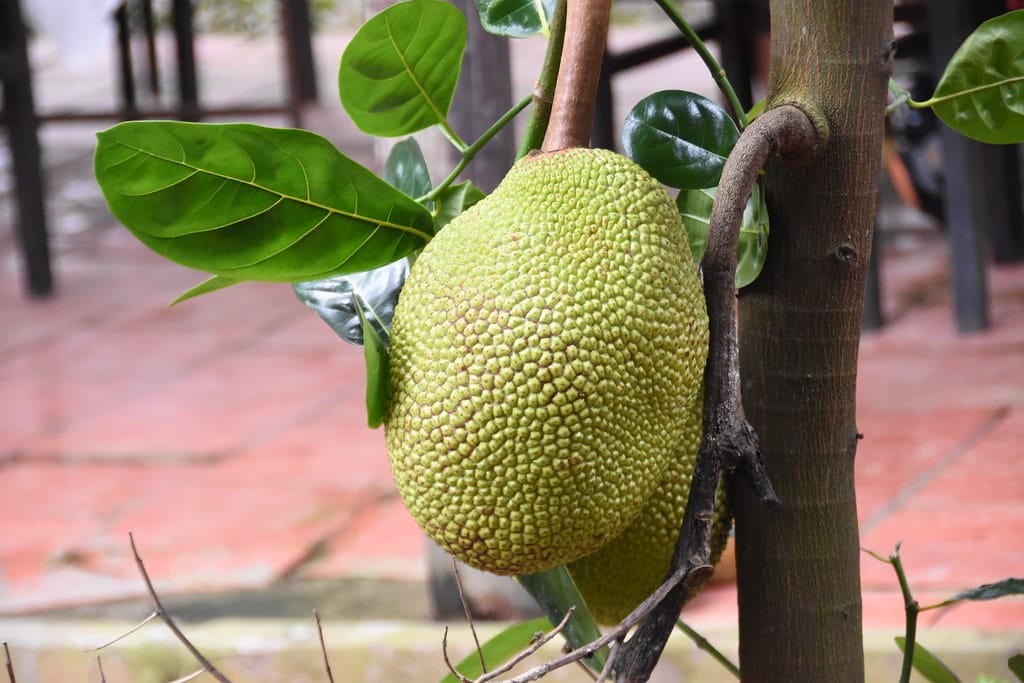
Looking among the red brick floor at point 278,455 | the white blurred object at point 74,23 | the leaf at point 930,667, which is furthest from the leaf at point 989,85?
the white blurred object at point 74,23

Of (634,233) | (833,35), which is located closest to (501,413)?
(634,233)

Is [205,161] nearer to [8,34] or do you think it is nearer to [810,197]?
[810,197]

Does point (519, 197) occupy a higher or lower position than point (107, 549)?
higher

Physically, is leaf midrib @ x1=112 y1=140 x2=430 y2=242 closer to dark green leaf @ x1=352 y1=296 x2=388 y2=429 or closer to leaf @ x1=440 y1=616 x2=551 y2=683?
dark green leaf @ x1=352 y1=296 x2=388 y2=429

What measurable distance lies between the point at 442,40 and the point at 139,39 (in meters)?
5.81

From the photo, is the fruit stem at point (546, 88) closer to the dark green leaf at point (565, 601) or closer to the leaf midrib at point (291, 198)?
the leaf midrib at point (291, 198)

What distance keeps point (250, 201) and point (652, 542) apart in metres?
0.20

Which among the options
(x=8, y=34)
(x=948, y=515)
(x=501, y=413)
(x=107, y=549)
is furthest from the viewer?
(x=8, y=34)

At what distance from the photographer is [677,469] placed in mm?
463

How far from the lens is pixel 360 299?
1.64 ft

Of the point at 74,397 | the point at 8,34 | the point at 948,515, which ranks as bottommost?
the point at 74,397

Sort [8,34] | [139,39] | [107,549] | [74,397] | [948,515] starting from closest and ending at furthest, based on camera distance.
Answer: [948,515] < [107,549] < [74,397] < [8,34] < [139,39]

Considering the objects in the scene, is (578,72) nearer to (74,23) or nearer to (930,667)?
(930,667)

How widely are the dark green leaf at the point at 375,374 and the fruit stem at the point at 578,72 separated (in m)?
0.09
